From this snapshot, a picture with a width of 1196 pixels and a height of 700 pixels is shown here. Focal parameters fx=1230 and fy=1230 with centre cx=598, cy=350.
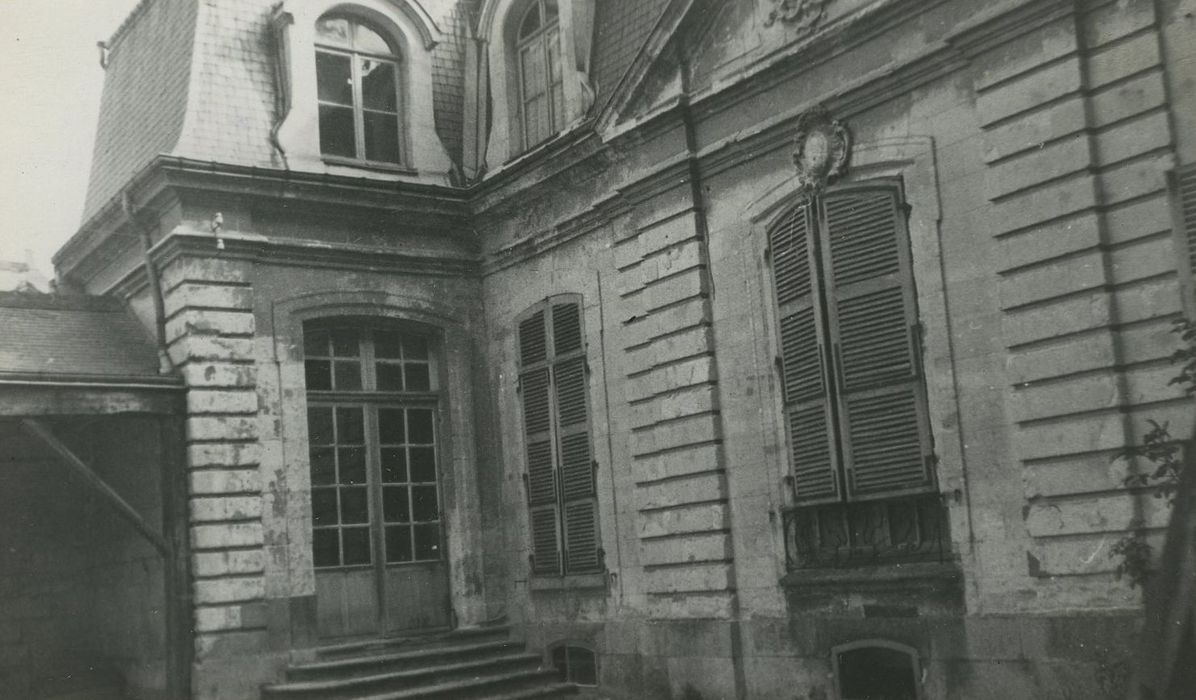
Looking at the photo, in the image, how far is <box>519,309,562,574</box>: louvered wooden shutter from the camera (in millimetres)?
11430

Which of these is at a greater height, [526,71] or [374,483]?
[526,71]

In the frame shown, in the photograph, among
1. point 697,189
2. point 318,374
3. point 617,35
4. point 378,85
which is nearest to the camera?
point 697,189

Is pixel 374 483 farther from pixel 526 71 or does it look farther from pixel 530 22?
pixel 530 22

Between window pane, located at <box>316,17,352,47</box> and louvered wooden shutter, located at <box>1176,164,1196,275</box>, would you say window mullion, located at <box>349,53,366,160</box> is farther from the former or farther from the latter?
louvered wooden shutter, located at <box>1176,164,1196,275</box>

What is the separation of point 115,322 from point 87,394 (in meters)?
1.79

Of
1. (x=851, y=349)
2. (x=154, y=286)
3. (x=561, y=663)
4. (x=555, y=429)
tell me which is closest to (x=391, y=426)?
(x=555, y=429)

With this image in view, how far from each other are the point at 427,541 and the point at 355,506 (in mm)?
824

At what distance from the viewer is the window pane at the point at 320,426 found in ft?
37.6

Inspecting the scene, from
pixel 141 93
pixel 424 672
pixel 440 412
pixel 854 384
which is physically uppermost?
pixel 141 93

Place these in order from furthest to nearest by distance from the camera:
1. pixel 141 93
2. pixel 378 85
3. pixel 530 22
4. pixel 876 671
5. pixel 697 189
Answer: pixel 141 93 < pixel 378 85 < pixel 530 22 < pixel 697 189 < pixel 876 671

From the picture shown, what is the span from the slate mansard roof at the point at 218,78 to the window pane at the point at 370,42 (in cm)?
54

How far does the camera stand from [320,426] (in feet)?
37.8

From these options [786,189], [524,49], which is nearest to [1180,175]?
[786,189]

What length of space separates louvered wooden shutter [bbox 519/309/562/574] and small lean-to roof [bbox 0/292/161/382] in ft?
11.1
